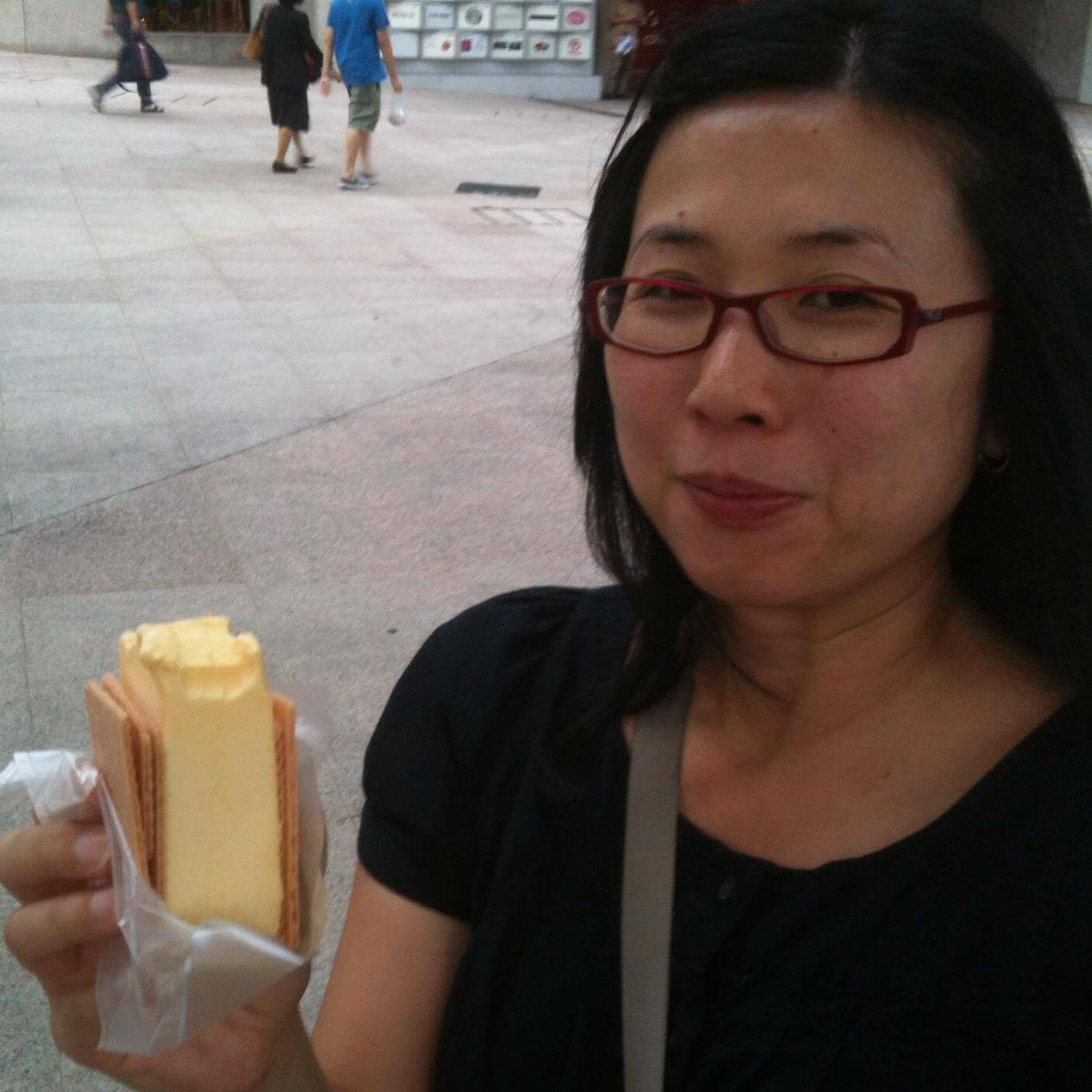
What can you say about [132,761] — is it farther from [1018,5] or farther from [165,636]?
[1018,5]

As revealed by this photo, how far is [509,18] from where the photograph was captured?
78.3 ft

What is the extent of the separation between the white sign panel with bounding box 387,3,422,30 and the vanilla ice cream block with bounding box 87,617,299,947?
23.3 meters

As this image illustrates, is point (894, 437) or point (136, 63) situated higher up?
point (894, 437)

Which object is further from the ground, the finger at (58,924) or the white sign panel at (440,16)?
the finger at (58,924)

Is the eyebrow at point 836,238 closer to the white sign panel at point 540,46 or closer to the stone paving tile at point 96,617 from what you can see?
the stone paving tile at point 96,617

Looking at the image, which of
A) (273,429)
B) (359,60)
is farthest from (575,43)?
(273,429)

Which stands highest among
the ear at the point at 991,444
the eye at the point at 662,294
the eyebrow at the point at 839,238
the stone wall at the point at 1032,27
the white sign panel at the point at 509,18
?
the stone wall at the point at 1032,27

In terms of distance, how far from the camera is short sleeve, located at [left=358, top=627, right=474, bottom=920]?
175cm

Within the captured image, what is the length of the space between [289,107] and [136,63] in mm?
5175

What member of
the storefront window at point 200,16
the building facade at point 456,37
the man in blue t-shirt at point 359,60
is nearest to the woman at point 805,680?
the man in blue t-shirt at point 359,60

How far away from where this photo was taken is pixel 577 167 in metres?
16.6

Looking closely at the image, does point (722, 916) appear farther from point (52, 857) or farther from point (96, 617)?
point (96, 617)

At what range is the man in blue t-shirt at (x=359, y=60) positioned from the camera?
13.8m

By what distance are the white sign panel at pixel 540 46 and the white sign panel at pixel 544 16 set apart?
0.49ft
